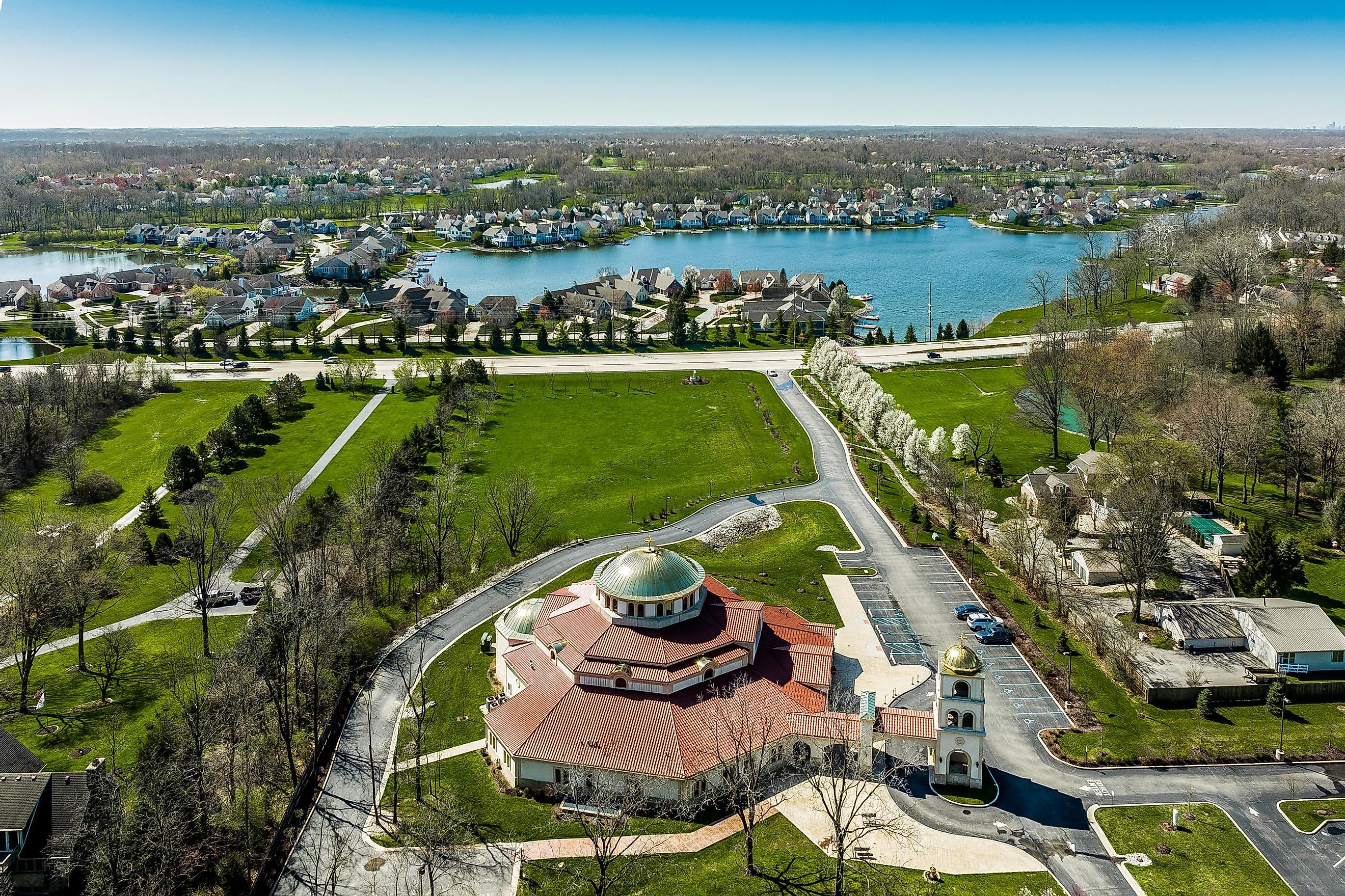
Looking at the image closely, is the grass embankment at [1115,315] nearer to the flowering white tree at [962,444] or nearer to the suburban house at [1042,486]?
the flowering white tree at [962,444]

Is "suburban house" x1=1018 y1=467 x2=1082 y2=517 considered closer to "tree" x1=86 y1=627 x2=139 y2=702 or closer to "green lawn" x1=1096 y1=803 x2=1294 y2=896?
"green lawn" x1=1096 y1=803 x2=1294 y2=896

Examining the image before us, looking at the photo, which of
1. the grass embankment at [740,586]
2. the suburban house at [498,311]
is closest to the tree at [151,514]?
the grass embankment at [740,586]

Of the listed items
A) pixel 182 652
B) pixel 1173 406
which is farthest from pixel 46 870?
pixel 1173 406

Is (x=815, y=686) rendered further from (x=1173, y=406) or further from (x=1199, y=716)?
(x=1173, y=406)

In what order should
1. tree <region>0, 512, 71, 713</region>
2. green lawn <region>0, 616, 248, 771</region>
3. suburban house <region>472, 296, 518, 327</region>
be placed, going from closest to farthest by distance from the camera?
green lawn <region>0, 616, 248, 771</region> → tree <region>0, 512, 71, 713</region> → suburban house <region>472, 296, 518, 327</region>

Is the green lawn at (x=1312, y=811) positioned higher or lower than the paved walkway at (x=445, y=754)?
higher

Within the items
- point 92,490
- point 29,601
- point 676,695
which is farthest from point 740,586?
point 92,490

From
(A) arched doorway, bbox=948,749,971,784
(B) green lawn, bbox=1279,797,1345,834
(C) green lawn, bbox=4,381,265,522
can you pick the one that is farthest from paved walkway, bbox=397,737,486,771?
(C) green lawn, bbox=4,381,265,522
